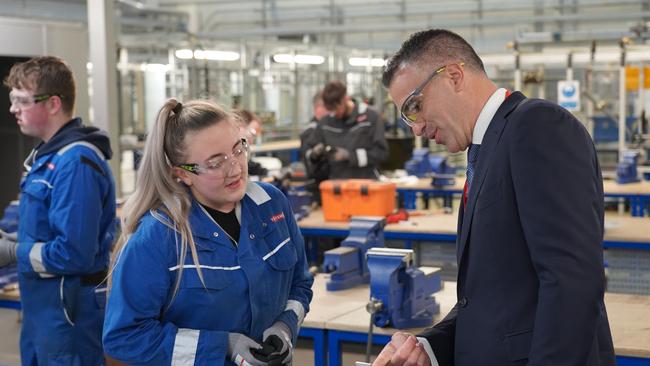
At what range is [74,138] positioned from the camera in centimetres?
309

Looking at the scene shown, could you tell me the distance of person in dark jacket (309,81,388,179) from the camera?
645cm

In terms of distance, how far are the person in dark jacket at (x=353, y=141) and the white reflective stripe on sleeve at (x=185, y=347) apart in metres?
4.40

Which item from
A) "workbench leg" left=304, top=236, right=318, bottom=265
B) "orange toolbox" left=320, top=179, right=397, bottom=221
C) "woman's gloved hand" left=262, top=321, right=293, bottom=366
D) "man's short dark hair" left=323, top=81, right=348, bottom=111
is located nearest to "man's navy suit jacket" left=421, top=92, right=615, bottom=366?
"woman's gloved hand" left=262, top=321, right=293, bottom=366

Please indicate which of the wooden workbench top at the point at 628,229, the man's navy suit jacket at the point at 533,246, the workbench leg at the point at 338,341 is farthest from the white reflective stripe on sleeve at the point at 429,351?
the wooden workbench top at the point at 628,229

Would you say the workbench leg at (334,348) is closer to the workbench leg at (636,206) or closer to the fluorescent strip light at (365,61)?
the workbench leg at (636,206)

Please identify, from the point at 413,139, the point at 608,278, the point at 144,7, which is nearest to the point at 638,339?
the point at 608,278

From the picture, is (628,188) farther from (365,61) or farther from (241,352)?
(365,61)

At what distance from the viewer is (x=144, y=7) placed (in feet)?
39.5

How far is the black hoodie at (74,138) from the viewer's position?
10.1ft

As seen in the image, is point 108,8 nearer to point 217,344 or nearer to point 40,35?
point 40,35

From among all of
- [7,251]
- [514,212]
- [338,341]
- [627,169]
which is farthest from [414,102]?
[627,169]

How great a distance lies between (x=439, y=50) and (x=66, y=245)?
168cm

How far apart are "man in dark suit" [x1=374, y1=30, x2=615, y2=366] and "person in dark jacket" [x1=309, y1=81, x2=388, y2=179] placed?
4.57 m

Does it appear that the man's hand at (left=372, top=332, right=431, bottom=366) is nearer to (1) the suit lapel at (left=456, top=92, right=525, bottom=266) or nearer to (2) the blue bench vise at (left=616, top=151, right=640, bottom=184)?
(1) the suit lapel at (left=456, top=92, right=525, bottom=266)
